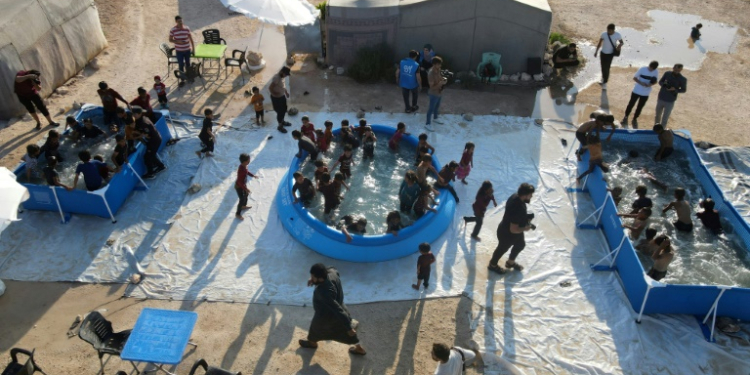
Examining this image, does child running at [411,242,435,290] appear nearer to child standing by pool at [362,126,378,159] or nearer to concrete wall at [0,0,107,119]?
child standing by pool at [362,126,378,159]

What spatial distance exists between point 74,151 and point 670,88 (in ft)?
44.6

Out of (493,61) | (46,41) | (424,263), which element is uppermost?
(46,41)

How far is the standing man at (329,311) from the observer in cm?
703

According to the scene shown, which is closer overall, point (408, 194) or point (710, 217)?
point (710, 217)

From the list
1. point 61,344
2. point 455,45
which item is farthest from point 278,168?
point 455,45

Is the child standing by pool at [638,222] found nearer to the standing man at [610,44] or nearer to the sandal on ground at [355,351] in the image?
the sandal on ground at [355,351]

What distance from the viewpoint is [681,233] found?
10039mm

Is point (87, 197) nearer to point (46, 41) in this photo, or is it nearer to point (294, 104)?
point (294, 104)

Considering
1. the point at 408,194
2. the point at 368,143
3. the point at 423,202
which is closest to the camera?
the point at 423,202

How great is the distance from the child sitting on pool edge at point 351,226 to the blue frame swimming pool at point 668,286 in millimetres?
4397

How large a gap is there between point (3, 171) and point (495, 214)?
8.48 metres

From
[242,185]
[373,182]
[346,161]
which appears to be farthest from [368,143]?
[242,185]

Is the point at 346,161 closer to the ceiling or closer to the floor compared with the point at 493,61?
closer to the floor

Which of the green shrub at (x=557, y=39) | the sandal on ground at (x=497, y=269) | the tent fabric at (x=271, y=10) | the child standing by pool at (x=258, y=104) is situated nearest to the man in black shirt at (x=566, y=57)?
the green shrub at (x=557, y=39)
